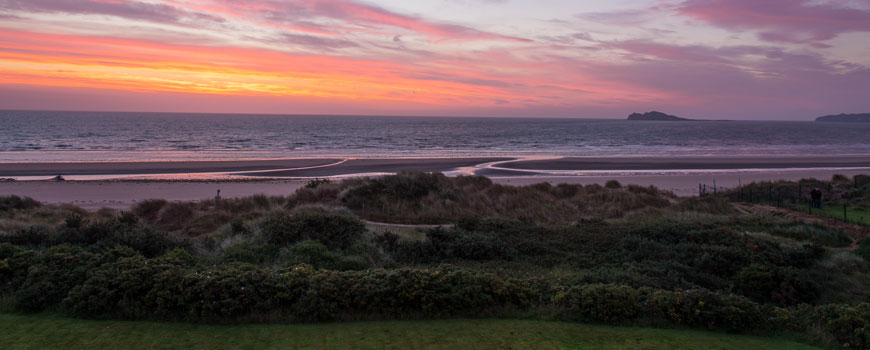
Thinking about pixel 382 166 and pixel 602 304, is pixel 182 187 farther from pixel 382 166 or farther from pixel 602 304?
pixel 602 304

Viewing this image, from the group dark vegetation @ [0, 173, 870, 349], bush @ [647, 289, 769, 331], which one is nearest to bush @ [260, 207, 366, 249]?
dark vegetation @ [0, 173, 870, 349]

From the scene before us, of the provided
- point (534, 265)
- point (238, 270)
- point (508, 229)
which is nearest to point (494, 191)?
point (508, 229)

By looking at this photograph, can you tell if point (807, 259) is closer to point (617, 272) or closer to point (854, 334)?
point (617, 272)

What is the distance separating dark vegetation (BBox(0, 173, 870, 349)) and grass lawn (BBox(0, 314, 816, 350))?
31cm

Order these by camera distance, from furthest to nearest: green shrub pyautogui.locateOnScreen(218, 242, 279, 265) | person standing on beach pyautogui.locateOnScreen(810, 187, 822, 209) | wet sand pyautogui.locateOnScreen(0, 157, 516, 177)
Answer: wet sand pyautogui.locateOnScreen(0, 157, 516, 177), person standing on beach pyautogui.locateOnScreen(810, 187, 822, 209), green shrub pyautogui.locateOnScreen(218, 242, 279, 265)

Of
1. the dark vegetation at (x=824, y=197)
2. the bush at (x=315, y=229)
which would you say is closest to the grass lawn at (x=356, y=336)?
the bush at (x=315, y=229)

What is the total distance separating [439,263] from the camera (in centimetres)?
1219

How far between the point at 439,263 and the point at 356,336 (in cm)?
612

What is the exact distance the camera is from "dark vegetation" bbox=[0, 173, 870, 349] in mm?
6898

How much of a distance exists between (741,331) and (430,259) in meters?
7.13

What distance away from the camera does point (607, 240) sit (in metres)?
14.5

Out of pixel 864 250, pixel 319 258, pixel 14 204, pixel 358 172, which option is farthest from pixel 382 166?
pixel 864 250

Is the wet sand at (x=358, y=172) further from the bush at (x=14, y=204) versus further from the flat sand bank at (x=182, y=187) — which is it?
the bush at (x=14, y=204)

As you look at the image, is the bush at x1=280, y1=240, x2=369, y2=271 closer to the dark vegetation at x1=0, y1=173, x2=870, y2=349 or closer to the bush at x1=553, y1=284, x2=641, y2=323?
the dark vegetation at x1=0, y1=173, x2=870, y2=349
